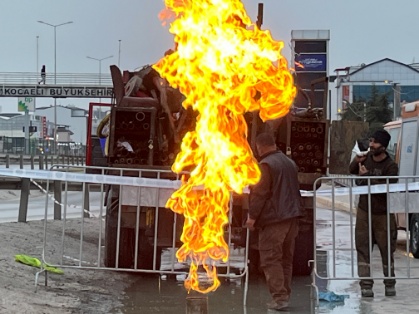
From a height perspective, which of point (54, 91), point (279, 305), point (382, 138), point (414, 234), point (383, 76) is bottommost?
point (279, 305)

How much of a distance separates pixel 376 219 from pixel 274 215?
1653 mm

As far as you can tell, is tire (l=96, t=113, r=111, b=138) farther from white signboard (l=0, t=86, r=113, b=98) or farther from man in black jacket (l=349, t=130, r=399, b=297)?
white signboard (l=0, t=86, r=113, b=98)

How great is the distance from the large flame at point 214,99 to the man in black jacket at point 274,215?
159mm

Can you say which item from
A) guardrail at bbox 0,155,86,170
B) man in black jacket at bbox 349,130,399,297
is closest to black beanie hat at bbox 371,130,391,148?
man in black jacket at bbox 349,130,399,297

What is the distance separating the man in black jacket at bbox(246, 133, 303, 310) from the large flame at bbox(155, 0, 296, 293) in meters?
0.16

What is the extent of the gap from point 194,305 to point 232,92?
350 cm

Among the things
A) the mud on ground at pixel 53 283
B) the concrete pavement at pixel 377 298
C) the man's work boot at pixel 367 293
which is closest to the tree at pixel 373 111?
the mud on ground at pixel 53 283

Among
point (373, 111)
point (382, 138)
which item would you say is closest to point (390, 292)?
point (382, 138)

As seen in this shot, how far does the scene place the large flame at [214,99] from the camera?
27.7 feet

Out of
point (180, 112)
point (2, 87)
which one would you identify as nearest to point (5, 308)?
point (180, 112)

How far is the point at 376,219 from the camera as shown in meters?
9.79

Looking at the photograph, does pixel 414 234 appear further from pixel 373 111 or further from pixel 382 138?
pixel 373 111

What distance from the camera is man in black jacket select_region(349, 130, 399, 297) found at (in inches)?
383

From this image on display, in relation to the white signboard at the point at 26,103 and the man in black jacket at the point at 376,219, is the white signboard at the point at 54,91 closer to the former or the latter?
the white signboard at the point at 26,103
